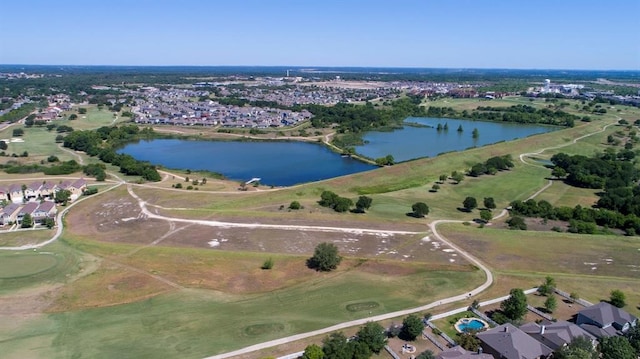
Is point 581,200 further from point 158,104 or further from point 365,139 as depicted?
point 158,104

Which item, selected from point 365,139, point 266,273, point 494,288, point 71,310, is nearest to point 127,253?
point 71,310

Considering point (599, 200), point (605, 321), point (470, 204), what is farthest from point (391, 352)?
point (599, 200)

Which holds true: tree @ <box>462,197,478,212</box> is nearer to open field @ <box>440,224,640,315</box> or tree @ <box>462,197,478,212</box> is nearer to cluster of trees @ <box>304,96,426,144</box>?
open field @ <box>440,224,640,315</box>

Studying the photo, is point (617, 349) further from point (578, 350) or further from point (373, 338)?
point (373, 338)

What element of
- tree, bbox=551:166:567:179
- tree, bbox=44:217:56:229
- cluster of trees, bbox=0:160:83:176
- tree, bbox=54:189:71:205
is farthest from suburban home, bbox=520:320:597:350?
cluster of trees, bbox=0:160:83:176

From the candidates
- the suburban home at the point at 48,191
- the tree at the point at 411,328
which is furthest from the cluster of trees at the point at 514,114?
the tree at the point at 411,328

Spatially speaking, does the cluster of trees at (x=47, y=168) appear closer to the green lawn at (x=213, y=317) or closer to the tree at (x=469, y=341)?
the green lawn at (x=213, y=317)
